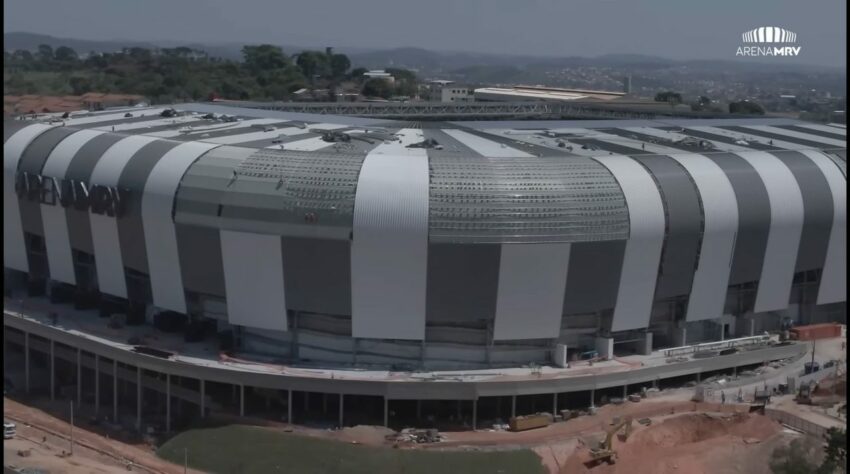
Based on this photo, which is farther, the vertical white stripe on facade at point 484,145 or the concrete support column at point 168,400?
the vertical white stripe on facade at point 484,145

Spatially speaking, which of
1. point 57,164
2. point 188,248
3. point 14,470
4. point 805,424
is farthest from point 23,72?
point 805,424

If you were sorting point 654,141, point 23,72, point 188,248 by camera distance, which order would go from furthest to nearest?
point 23,72
point 654,141
point 188,248

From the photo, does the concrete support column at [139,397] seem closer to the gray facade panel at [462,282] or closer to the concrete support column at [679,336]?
the gray facade panel at [462,282]

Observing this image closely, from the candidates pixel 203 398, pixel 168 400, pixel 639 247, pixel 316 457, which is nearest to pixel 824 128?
pixel 639 247

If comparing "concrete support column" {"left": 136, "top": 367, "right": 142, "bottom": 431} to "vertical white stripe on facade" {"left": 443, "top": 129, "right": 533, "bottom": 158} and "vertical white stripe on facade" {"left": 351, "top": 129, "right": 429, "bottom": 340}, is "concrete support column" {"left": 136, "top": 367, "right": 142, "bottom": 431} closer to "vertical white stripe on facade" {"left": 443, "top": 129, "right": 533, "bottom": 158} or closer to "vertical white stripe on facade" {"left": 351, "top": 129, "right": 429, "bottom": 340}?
"vertical white stripe on facade" {"left": 351, "top": 129, "right": 429, "bottom": 340}

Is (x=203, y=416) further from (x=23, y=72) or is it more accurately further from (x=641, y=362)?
(x=23, y=72)

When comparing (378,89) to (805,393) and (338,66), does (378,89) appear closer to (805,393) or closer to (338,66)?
(338,66)

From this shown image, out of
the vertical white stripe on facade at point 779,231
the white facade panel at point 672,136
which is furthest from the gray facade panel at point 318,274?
the white facade panel at point 672,136
